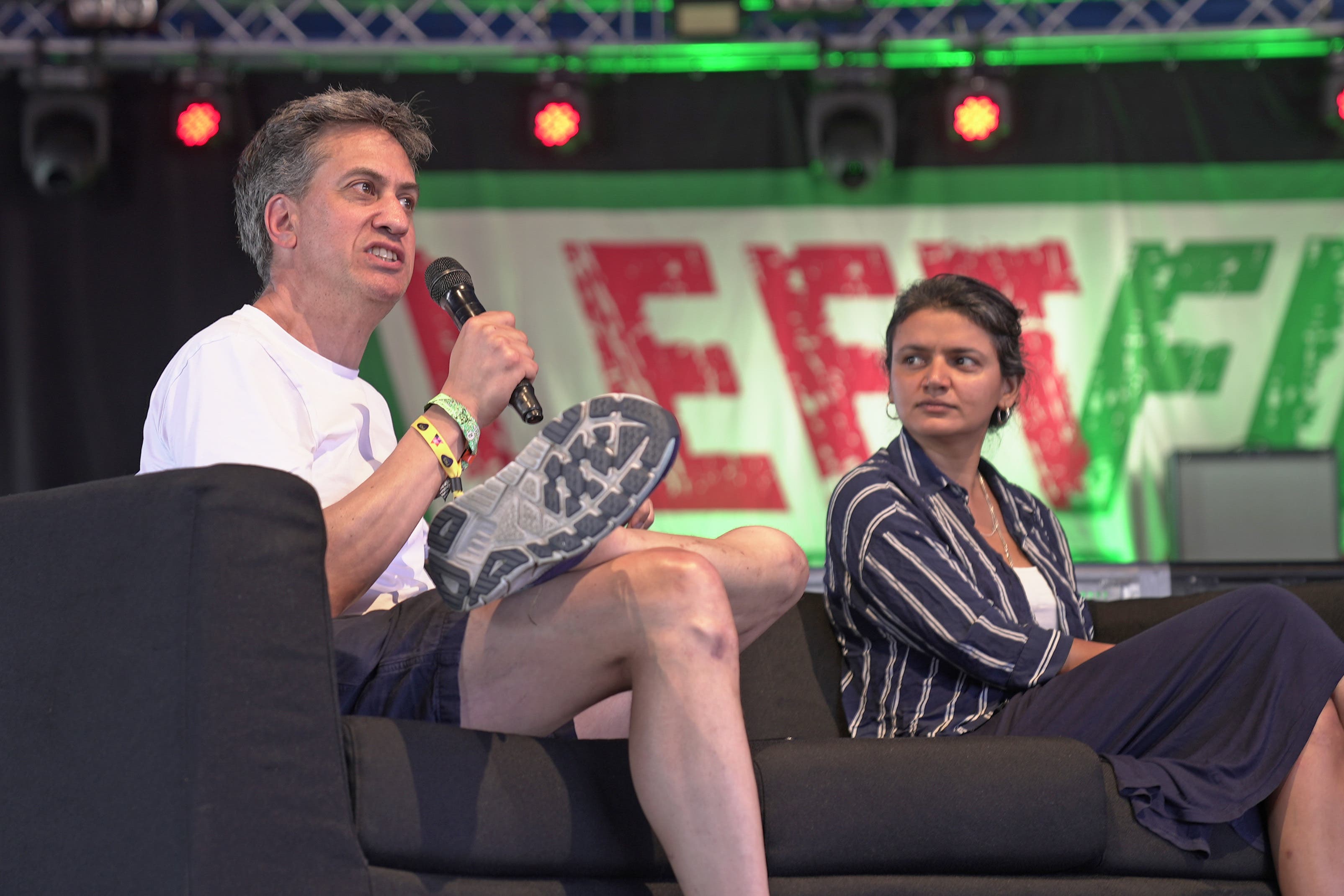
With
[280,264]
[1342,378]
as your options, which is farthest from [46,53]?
[1342,378]

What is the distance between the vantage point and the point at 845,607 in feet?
7.61

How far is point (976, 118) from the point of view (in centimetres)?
455

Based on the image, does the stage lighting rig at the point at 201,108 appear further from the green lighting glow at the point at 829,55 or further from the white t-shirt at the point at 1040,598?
the white t-shirt at the point at 1040,598

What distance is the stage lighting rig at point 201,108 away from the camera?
453 cm

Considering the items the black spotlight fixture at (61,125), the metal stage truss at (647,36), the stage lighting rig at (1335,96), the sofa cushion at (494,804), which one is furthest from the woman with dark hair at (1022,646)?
the black spotlight fixture at (61,125)

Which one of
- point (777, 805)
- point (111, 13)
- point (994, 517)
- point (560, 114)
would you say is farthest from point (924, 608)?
point (111, 13)

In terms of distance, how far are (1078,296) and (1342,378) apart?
3.09ft

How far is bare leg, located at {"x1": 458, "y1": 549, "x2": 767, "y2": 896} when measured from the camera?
1439mm

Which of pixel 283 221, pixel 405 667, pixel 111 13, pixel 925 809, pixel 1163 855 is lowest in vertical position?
pixel 1163 855

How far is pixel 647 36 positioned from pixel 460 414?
3407 mm

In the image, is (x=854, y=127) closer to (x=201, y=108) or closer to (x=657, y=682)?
(x=201, y=108)

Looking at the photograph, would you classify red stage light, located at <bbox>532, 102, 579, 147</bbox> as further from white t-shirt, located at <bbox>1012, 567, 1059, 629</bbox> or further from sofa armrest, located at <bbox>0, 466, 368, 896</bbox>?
sofa armrest, located at <bbox>0, 466, 368, 896</bbox>

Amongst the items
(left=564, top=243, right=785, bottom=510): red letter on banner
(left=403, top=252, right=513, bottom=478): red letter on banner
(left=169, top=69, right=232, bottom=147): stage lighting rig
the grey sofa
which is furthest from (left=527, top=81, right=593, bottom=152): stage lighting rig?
the grey sofa

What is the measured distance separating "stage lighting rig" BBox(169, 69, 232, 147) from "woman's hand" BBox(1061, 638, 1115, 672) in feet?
11.6
